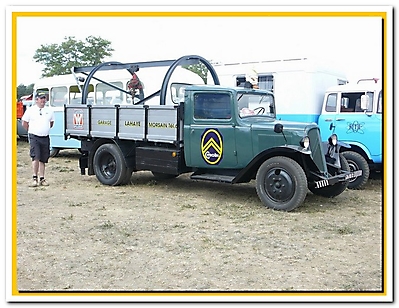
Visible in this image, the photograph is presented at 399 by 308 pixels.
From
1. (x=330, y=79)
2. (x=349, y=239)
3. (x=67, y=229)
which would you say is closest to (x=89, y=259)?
(x=67, y=229)

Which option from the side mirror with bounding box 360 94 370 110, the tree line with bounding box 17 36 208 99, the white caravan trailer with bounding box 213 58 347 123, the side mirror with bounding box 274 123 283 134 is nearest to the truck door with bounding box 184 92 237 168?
the side mirror with bounding box 274 123 283 134

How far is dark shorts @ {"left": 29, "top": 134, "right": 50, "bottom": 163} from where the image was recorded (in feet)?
26.2

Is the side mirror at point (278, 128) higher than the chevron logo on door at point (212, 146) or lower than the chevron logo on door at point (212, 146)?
higher

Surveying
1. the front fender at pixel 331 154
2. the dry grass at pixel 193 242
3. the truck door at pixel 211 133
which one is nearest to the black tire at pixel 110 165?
the dry grass at pixel 193 242

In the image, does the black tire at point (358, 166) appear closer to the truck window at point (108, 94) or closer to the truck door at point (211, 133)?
the truck door at point (211, 133)

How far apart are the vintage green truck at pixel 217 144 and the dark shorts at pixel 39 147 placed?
96 cm

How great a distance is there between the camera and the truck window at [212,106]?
279 inches

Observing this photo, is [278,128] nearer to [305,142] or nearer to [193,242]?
[305,142]

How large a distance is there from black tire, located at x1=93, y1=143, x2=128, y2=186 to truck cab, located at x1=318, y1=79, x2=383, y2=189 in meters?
3.83

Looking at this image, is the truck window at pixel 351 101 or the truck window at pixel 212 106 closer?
the truck window at pixel 212 106

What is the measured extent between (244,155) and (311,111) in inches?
108

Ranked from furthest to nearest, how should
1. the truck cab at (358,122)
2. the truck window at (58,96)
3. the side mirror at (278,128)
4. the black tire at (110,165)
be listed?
1. the truck window at (58,96)
2. the black tire at (110,165)
3. the truck cab at (358,122)
4. the side mirror at (278,128)

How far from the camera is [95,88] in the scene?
12.3 metres

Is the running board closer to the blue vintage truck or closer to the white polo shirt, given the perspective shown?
the blue vintage truck
